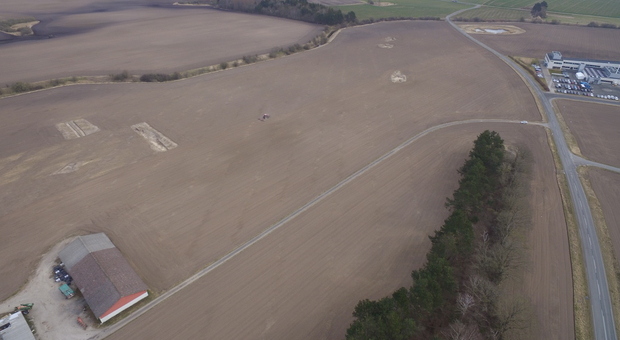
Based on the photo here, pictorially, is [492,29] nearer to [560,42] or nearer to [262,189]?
[560,42]

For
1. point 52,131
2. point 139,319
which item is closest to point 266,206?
point 139,319

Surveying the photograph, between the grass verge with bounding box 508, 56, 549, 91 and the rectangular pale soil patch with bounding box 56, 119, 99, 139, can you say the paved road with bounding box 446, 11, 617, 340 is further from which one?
the rectangular pale soil patch with bounding box 56, 119, 99, 139

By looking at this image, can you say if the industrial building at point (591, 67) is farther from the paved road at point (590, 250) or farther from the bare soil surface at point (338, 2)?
the bare soil surface at point (338, 2)

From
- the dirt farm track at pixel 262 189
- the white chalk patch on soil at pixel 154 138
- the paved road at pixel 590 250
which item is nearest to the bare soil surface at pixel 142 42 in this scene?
the dirt farm track at pixel 262 189

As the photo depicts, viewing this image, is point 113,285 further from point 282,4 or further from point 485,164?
point 282,4

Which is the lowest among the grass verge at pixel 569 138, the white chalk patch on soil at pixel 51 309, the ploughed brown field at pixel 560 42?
the white chalk patch on soil at pixel 51 309

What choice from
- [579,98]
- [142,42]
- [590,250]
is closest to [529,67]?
[579,98]
